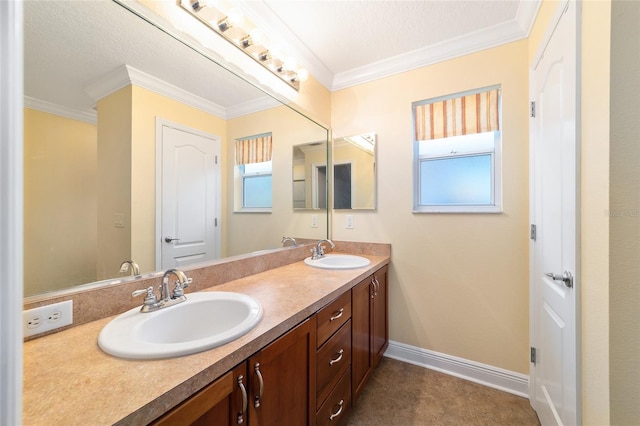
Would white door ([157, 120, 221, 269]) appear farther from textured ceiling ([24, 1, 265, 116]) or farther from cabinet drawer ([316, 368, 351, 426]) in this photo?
cabinet drawer ([316, 368, 351, 426])

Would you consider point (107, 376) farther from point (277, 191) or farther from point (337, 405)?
point (277, 191)

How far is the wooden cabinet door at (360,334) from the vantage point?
4.84 feet

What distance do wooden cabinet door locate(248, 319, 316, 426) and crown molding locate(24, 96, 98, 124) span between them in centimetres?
103

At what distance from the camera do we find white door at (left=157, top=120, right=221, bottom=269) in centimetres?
118

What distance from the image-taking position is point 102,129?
38.3 inches

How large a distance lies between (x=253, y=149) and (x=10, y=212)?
4.48ft

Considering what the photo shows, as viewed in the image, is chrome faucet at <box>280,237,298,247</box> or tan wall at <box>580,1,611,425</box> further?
chrome faucet at <box>280,237,298,247</box>

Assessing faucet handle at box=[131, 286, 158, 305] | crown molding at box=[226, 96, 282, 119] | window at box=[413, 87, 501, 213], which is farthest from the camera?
window at box=[413, 87, 501, 213]

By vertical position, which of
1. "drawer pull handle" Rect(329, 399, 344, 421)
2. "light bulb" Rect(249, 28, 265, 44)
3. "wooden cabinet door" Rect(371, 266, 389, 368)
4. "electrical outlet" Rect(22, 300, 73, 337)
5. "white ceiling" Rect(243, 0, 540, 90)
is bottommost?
"drawer pull handle" Rect(329, 399, 344, 421)

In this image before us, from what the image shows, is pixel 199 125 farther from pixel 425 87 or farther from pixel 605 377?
pixel 605 377

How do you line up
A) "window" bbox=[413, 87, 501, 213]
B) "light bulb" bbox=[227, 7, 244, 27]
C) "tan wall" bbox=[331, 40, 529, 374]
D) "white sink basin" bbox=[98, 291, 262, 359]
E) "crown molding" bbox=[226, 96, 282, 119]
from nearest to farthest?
"white sink basin" bbox=[98, 291, 262, 359], "light bulb" bbox=[227, 7, 244, 27], "crown molding" bbox=[226, 96, 282, 119], "tan wall" bbox=[331, 40, 529, 374], "window" bbox=[413, 87, 501, 213]

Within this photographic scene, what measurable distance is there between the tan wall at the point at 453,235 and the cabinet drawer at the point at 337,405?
843 millimetres

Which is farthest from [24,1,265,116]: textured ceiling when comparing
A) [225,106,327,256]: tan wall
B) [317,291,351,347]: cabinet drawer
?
[317,291,351,347]: cabinet drawer

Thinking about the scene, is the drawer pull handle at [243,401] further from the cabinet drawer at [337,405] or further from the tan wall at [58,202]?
the tan wall at [58,202]
